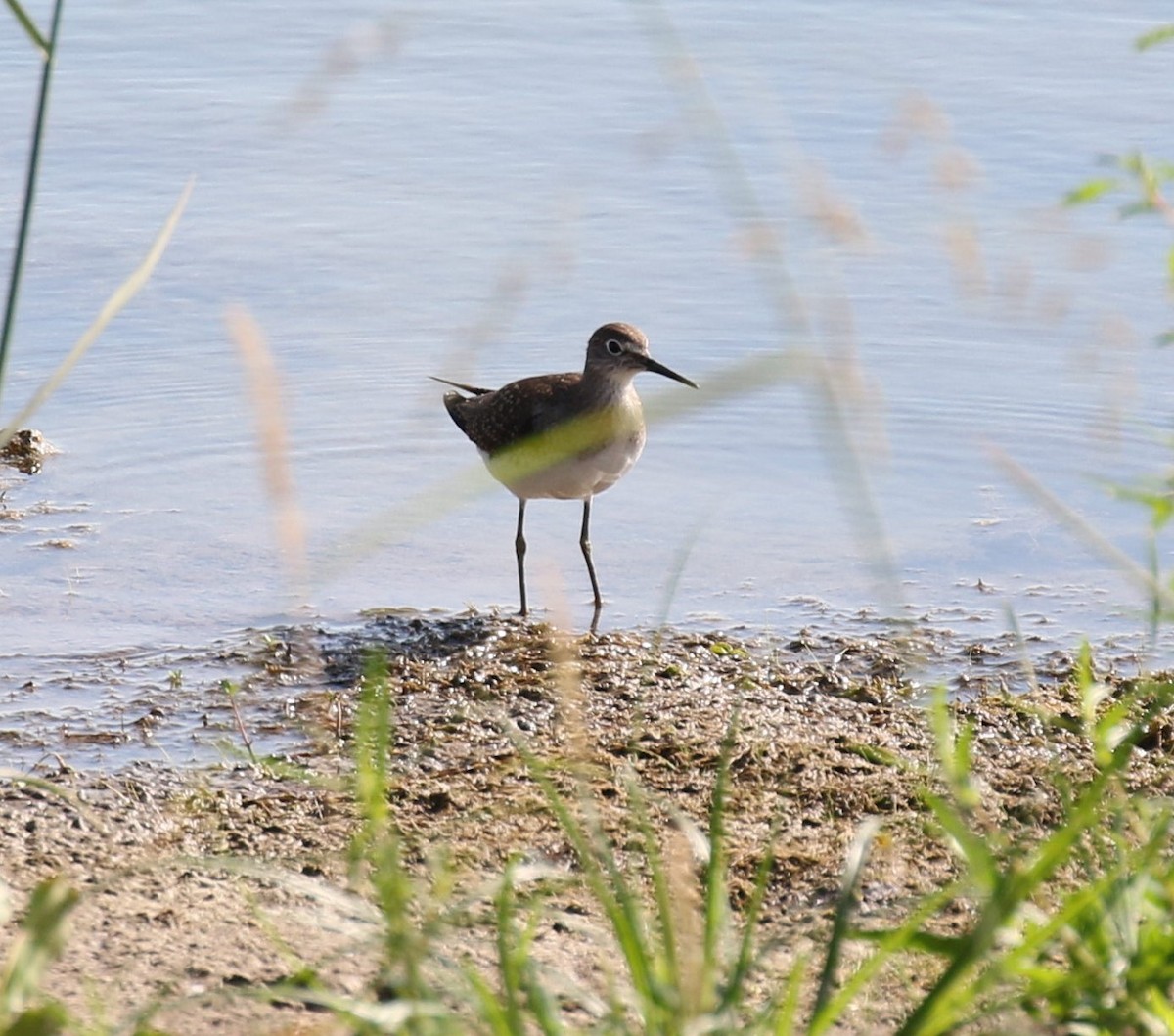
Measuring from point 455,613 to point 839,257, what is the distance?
359 cm

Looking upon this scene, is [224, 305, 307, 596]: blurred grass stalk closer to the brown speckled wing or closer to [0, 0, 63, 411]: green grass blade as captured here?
[0, 0, 63, 411]: green grass blade

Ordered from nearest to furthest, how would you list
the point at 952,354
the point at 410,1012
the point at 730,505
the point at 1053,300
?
the point at 410,1012
the point at 1053,300
the point at 730,505
the point at 952,354

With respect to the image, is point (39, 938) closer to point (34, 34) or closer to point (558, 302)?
point (34, 34)

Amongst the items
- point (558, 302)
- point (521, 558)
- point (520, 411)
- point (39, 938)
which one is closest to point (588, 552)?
point (521, 558)

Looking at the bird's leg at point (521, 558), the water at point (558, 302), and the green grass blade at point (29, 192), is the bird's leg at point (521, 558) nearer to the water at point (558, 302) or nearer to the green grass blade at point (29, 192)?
the water at point (558, 302)

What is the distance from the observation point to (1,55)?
484 inches

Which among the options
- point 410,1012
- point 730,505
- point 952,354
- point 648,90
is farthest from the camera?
point 648,90

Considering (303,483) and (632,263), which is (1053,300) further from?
(632,263)

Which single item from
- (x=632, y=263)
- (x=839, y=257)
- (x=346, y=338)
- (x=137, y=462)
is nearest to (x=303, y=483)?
(x=137, y=462)

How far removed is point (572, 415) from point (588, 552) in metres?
0.70

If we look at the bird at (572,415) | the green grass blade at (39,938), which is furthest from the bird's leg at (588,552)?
the green grass blade at (39,938)

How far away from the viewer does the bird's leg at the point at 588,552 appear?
7.30 metres

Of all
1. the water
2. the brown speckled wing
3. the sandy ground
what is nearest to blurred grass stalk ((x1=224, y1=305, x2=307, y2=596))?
the sandy ground

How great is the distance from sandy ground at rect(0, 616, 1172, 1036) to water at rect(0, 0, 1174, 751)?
41 cm
